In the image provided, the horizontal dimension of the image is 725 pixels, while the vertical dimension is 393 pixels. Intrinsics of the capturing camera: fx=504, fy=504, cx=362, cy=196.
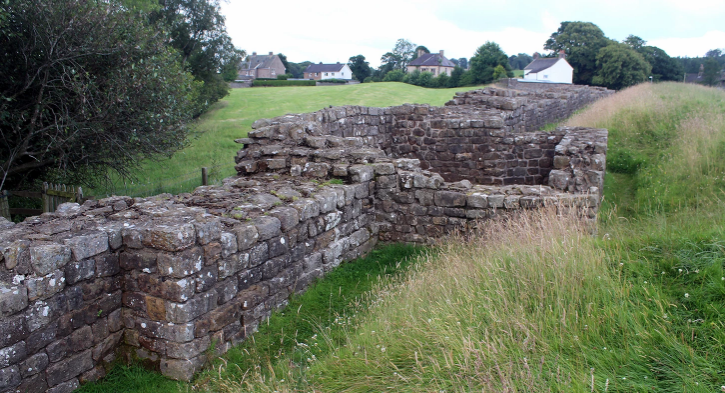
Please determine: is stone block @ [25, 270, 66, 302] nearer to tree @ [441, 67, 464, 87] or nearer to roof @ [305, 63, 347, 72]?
tree @ [441, 67, 464, 87]

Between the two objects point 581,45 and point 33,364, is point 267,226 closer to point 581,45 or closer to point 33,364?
point 33,364

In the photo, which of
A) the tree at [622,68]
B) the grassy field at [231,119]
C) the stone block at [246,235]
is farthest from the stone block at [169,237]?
the tree at [622,68]

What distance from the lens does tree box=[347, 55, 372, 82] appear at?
85062mm

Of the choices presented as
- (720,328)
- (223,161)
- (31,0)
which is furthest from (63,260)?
(223,161)

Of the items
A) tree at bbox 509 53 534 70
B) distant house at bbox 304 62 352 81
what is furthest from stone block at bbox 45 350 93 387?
tree at bbox 509 53 534 70

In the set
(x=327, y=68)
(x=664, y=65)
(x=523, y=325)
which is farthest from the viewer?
(x=327, y=68)

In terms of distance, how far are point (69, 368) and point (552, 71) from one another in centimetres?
6616

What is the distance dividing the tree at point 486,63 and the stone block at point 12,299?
55.6 meters

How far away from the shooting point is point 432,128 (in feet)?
42.1

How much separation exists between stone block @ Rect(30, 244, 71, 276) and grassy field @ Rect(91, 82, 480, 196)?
1102cm

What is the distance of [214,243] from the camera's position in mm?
4812

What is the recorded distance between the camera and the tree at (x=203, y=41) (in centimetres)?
3103

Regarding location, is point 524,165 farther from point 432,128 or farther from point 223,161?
point 223,161

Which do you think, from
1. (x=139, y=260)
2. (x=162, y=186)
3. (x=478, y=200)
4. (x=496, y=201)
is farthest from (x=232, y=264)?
(x=162, y=186)
